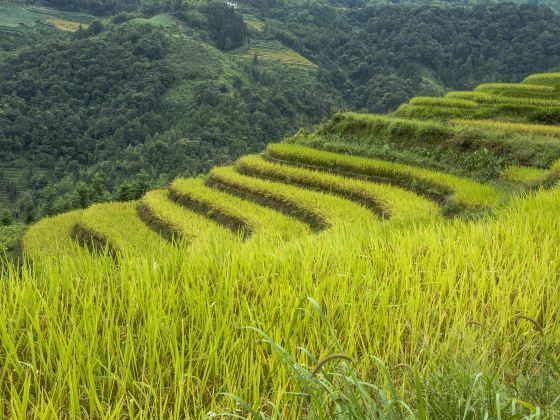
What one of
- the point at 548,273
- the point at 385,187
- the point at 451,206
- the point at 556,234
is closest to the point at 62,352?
the point at 548,273

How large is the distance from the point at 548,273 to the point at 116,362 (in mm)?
2037

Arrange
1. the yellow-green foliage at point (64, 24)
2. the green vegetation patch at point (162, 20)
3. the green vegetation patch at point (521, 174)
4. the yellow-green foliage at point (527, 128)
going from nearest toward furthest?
1. the green vegetation patch at point (521, 174)
2. the yellow-green foliage at point (527, 128)
3. the green vegetation patch at point (162, 20)
4. the yellow-green foliage at point (64, 24)

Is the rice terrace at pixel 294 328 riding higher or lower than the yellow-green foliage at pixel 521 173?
higher

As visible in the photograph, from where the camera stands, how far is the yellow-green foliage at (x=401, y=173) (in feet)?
30.2

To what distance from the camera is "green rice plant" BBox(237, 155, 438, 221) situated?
9.88 m

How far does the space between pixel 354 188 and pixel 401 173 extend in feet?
5.40

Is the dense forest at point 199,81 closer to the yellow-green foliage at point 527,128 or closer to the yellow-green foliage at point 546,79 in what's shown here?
the yellow-green foliage at point 546,79

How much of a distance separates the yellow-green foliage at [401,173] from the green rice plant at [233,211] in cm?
343

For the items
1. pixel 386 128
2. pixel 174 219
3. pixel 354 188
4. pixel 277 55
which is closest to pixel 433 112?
pixel 386 128

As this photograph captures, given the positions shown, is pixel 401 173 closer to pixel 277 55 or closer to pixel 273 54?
pixel 277 55

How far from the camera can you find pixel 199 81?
79375mm

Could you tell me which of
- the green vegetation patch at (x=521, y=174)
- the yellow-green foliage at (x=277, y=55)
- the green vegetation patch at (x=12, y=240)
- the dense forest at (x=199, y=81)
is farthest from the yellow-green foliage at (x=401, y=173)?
the yellow-green foliage at (x=277, y=55)

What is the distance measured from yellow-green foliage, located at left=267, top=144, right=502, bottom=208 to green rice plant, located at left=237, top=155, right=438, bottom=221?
604 millimetres

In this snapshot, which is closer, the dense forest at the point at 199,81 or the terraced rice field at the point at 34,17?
the dense forest at the point at 199,81
